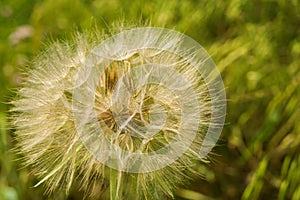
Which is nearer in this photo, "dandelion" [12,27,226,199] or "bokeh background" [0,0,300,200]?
"dandelion" [12,27,226,199]

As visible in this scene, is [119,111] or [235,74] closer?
[119,111]

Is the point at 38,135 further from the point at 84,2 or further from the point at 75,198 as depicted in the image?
the point at 84,2

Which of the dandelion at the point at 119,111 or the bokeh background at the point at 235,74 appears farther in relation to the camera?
the bokeh background at the point at 235,74

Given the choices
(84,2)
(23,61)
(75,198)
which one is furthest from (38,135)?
(84,2)
